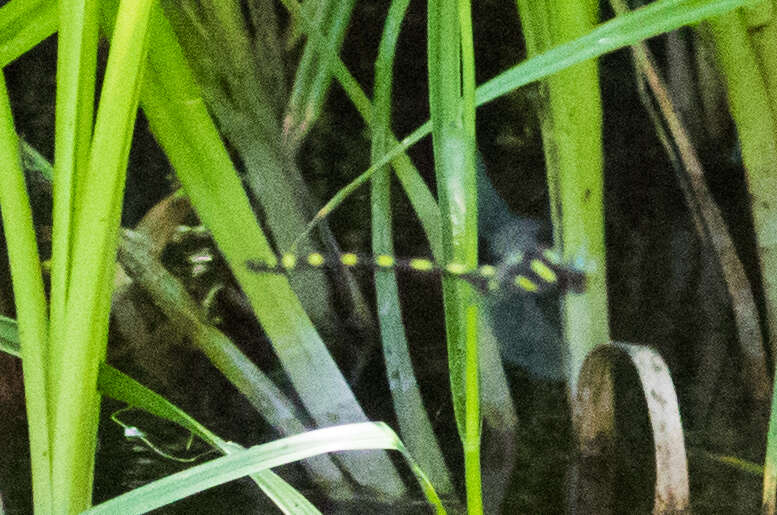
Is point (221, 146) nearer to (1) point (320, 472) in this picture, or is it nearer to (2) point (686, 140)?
Result: (1) point (320, 472)

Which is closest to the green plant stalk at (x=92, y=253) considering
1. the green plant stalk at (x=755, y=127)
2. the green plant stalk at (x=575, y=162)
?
the green plant stalk at (x=575, y=162)

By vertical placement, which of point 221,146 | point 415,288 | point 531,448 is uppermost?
point 221,146

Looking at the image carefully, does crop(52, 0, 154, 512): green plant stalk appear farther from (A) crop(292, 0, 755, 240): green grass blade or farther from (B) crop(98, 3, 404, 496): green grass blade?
(A) crop(292, 0, 755, 240): green grass blade

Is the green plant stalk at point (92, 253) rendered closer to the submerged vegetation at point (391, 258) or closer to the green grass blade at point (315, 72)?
the submerged vegetation at point (391, 258)

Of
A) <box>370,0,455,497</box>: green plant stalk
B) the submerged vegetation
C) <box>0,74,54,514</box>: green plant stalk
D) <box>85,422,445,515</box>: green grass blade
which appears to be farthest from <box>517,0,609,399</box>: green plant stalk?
<box>0,74,54,514</box>: green plant stalk

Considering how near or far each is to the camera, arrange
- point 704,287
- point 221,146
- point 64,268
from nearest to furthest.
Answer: point 64,268, point 221,146, point 704,287

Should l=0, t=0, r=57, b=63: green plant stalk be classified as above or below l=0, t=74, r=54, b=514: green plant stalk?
above

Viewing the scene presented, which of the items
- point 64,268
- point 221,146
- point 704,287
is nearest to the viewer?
point 64,268

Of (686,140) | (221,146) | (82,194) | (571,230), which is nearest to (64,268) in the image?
(82,194)
